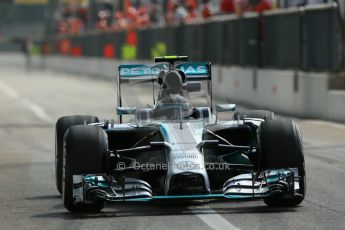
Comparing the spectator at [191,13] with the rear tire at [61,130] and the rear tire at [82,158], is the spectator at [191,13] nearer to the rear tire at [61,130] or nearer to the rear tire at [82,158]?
the rear tire at [61,130]

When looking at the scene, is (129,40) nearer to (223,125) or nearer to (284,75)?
(284,75)

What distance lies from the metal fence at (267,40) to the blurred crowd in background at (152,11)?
0.49 meters

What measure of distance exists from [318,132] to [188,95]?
939 cm

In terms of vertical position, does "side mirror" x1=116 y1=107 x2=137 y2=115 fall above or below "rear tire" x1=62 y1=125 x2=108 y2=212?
above

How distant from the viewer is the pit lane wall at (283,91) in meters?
24.6

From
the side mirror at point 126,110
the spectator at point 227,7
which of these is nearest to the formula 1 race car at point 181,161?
the side mirror at point 126,110

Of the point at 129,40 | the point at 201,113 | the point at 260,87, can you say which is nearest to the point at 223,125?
the point at 201,113

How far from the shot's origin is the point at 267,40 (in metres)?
30.2

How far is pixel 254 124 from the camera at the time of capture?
1162 cm

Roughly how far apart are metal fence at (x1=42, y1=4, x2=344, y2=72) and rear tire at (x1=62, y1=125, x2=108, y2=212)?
583 inches

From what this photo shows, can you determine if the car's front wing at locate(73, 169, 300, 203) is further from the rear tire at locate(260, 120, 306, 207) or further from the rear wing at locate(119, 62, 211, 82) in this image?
the rear wing at locate(119, 62, 211, 82)

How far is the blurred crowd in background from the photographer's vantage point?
34719mm

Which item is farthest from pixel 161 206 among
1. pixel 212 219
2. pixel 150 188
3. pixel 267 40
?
pixel 267 40

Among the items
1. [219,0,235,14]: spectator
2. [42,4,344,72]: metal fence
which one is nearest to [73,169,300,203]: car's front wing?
[42,4,344,72]: metal fence
